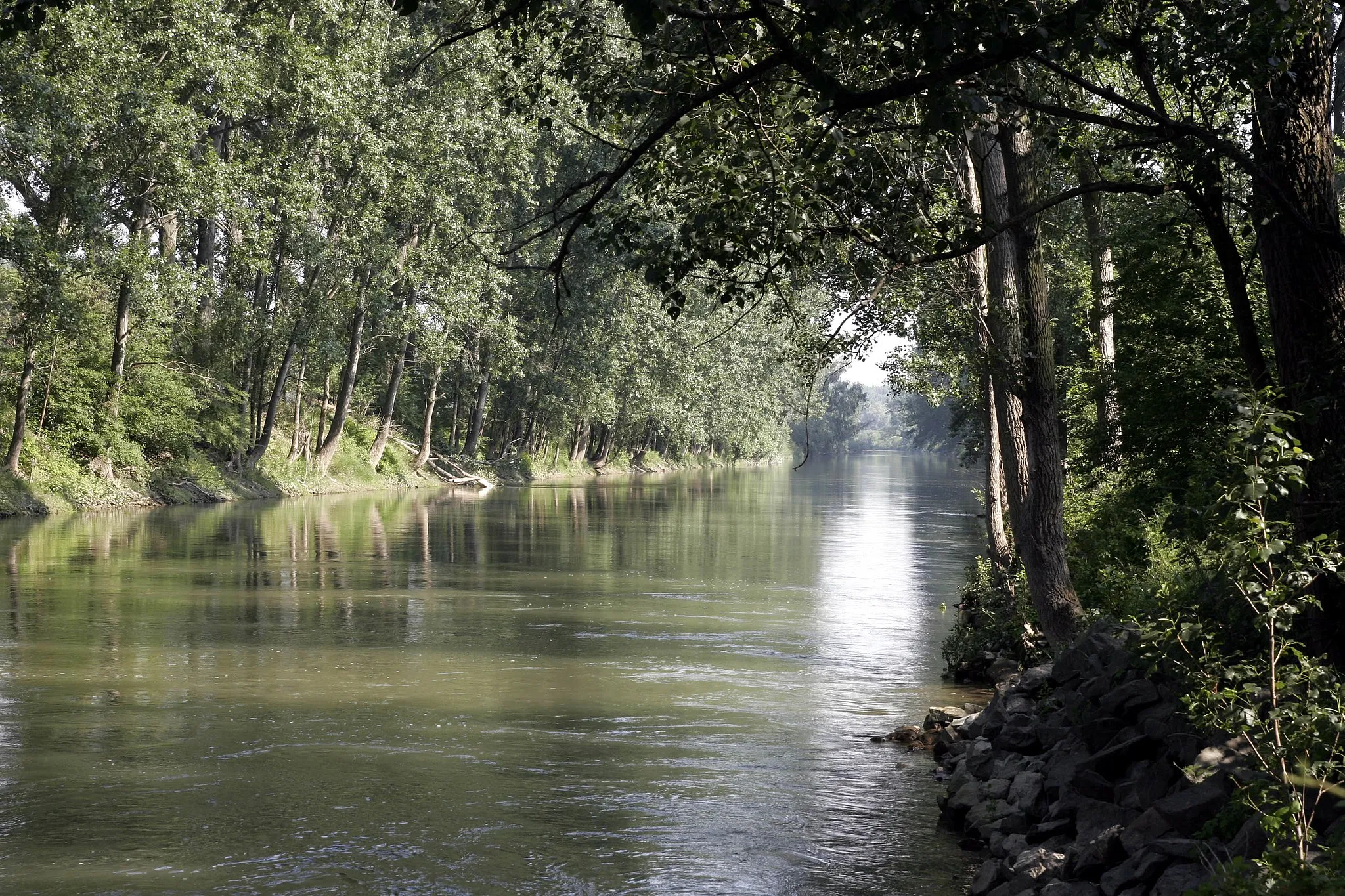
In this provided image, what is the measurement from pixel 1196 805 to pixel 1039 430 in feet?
22.1

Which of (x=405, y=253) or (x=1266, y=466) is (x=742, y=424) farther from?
(x=1266, y=466)

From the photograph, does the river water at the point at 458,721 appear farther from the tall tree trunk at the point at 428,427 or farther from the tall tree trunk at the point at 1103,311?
the tall tree trunk at the point at 428,427

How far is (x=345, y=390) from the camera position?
163 ft

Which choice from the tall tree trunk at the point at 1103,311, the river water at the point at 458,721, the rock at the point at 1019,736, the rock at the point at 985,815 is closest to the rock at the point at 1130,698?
the rock at the point at 985,815

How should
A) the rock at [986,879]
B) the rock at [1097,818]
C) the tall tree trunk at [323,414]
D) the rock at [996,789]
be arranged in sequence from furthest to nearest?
the tall tree trunk at [323,414], the rock at [996,789], the rock at [986,879], the rock at [1097,818]

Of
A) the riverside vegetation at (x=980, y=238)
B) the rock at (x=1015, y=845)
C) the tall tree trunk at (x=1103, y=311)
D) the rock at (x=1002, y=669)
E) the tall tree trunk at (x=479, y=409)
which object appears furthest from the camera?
the tall tree trunk at (x=479, y=409)

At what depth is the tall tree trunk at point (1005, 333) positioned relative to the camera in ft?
42.1

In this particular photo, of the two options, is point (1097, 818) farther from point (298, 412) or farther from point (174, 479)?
point (298, 412)

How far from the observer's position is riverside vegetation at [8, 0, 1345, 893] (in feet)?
21.0

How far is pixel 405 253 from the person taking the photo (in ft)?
158

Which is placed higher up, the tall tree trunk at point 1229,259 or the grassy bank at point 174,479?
the tall tree trunk at point 1229,259

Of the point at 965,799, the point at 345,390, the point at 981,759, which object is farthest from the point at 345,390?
the point at 965,799

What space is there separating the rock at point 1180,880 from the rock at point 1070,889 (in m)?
0.48

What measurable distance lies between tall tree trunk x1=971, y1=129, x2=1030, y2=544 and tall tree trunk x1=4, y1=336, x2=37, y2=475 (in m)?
26.8
